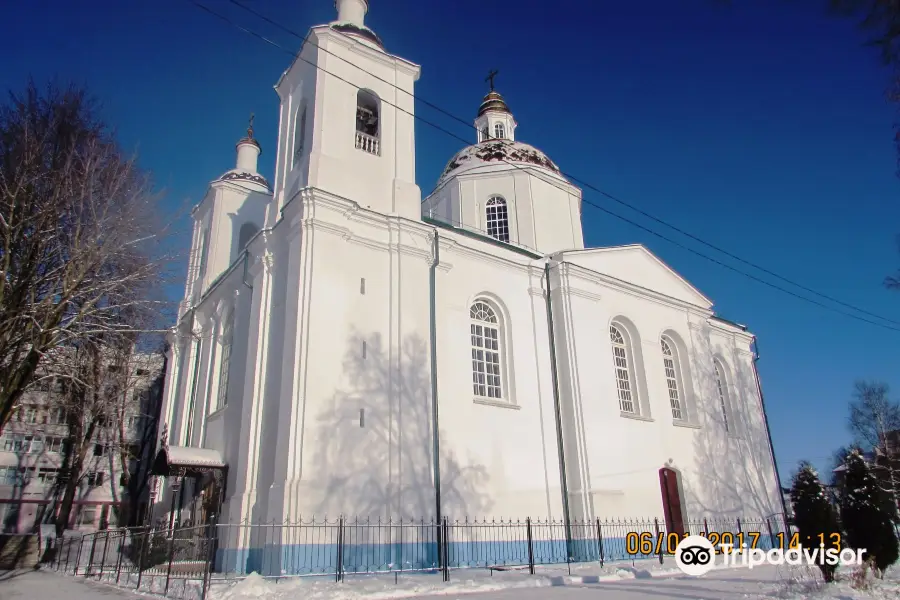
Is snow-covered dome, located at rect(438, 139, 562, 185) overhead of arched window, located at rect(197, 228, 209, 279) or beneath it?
overhead

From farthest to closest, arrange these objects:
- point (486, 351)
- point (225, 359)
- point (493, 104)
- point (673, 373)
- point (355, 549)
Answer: point (493, 104) → point (673, 373) → point (225, 359) → point (486, 351) → point (355, 549)

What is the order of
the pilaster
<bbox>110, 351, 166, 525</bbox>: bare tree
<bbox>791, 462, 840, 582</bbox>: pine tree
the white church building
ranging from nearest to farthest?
<bbox>791, 462, 840, 582</bbox>: pine tree
the pilaster
the white church building
<bbox>110, 351, 166, 525</bbox>: bare tree

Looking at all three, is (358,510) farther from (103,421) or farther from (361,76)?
(103,421)

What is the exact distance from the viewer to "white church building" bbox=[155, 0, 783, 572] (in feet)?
44.4

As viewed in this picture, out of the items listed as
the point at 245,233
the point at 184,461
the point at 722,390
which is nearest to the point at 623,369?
the point at 722,390

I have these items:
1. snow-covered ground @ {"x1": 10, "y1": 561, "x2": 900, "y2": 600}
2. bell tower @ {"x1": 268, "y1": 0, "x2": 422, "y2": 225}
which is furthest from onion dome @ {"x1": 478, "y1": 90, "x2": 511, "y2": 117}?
snow-covered ground @ {"x1": 10, "y1": 561, "x2": 900, "y2": 600}

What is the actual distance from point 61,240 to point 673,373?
18.6m

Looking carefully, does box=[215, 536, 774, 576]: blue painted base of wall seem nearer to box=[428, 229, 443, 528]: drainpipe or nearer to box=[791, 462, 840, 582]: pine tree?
box=[428, 229, 443, 528]: drainpipe

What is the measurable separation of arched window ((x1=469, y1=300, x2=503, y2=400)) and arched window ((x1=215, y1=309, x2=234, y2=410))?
6.92 metres

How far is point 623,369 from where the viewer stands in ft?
65.7

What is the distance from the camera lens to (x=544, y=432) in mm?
16812

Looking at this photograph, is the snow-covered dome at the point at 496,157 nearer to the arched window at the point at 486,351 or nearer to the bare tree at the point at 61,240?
the arched window at the point at 486,351

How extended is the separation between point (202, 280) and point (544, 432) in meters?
13.4

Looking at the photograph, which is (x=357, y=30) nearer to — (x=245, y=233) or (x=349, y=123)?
(x=349, y=123)
